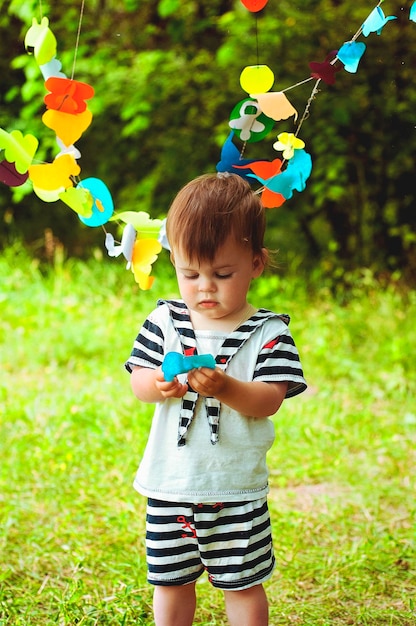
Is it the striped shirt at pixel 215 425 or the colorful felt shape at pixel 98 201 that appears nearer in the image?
the striped shirt at pixel 215 425

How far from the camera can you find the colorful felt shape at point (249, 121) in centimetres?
195

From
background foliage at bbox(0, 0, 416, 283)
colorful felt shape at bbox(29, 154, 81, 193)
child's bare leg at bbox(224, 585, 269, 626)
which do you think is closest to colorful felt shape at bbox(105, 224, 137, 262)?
colorful felt shape at bbox(29, 154, 81, 193)

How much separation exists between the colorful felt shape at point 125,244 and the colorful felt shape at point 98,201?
4 cm

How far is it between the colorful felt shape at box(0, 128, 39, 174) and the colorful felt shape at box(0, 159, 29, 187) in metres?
0.01

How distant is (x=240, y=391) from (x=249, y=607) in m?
0.50

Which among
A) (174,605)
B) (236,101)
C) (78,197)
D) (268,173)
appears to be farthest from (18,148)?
(236,101)

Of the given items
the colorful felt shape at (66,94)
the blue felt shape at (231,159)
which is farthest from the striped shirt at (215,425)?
the colorful felt shape at (66,94)

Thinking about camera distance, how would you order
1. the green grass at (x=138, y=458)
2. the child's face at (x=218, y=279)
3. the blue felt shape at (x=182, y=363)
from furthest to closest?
the green grass at (x=138, y=458) < the child's face at (x=218, y=279) < the blue felt shape at (x=182, y=363)

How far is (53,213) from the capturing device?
269 inches

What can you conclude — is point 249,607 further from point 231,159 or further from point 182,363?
point 231,159

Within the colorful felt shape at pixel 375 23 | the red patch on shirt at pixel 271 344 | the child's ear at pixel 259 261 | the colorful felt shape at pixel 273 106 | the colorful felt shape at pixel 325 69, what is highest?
the colorful felt shape at pixel 375 23

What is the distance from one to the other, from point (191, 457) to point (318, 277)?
4.16m

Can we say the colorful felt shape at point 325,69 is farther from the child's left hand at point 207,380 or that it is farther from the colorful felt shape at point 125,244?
the child's left hand at point 207,380

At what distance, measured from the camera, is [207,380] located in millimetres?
1593
